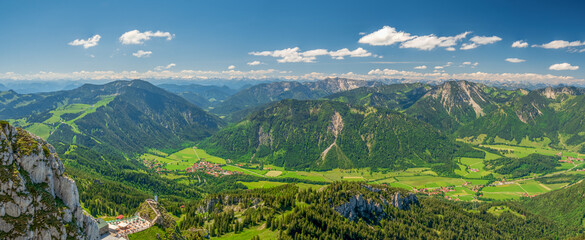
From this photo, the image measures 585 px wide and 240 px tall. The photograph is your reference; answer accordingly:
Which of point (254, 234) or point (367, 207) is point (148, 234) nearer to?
point (254, 234)

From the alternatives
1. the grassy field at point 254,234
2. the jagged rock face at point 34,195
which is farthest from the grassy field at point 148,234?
the grassy field at point 254,234

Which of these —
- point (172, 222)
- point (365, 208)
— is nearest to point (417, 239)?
point (365, 208)

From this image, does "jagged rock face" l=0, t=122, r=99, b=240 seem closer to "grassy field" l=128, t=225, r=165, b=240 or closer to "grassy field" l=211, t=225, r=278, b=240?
"grassy field" l=128, t=225, r=165, b=240

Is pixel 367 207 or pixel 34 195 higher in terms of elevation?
pixel 34 195

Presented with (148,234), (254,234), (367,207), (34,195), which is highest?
(34,195)

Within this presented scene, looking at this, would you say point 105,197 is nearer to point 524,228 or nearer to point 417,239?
point 417,239

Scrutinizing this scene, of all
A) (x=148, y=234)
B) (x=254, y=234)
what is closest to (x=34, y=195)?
(x=148, y=234)
